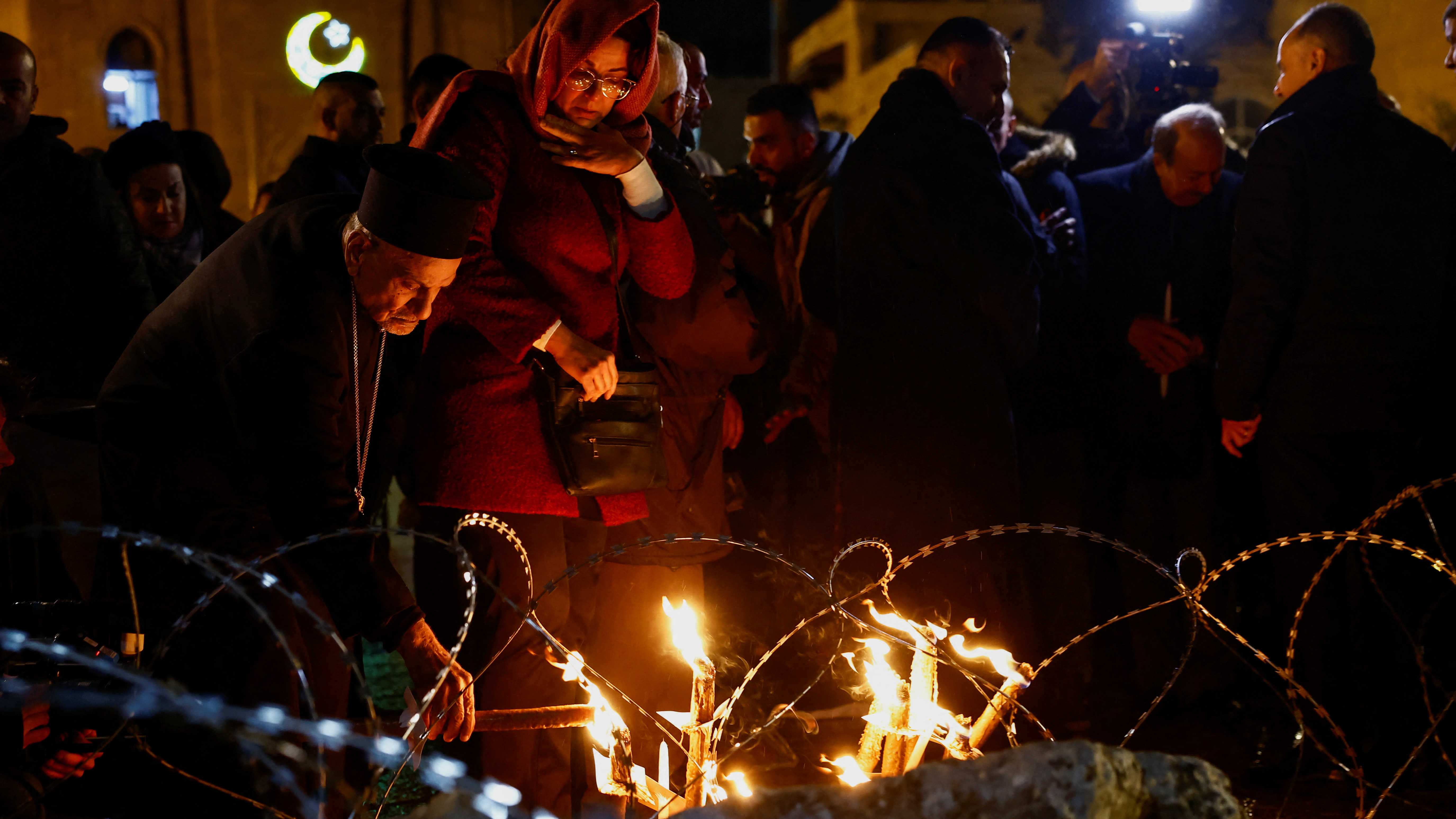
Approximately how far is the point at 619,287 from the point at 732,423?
79cm

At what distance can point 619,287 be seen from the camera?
12.0 feet

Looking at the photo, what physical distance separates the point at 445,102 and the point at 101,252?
201 centimetres

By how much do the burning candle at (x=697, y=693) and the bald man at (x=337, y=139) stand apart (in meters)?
2.51

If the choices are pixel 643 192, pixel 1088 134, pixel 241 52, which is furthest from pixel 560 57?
pixel 241 52

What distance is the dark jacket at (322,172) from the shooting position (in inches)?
181

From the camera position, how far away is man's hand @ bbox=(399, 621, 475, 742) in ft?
8.63

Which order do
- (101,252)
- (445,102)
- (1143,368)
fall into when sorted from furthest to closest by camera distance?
(1143,368) → (101,252) → (445,102)

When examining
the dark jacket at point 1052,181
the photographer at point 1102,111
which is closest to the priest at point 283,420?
the dark jacket at point 1052,181

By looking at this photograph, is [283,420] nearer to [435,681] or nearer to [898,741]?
[435,681]

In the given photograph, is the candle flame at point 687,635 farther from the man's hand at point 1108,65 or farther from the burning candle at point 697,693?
the man's hand at point 1108,65

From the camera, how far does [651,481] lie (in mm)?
3281

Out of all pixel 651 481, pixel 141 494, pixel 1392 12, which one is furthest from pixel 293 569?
pixel 1392 12

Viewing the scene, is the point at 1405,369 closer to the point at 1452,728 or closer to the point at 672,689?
the point at 1452,728

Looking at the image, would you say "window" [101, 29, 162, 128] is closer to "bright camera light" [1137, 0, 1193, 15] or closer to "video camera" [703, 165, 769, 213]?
"bright camera light" [1137, 0, 1193, 15]
